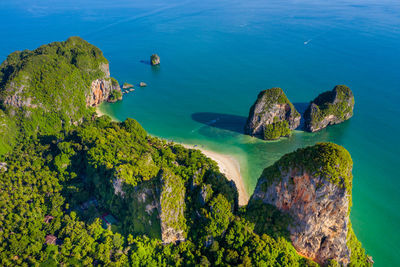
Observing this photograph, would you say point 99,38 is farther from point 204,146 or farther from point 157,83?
point 204,146

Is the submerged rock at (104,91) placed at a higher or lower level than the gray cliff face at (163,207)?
higher

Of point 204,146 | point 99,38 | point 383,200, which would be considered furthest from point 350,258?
point 99,38

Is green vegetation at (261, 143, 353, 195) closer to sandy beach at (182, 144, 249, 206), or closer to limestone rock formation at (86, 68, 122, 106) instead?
sandy beach at (182, 144, 249, 206)

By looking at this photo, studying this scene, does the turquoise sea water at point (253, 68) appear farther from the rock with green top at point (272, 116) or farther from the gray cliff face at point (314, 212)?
the gray cliff face at point (314, 212)

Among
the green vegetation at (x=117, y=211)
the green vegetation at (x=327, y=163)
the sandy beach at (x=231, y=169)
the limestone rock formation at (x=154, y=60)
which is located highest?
the limestone rock formation at (x=154, y=60)

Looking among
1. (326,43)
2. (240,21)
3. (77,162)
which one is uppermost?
(240,21)

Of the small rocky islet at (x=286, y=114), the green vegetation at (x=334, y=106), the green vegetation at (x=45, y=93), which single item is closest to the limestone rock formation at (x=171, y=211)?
the small rocky islet at (x=286, y=114)
